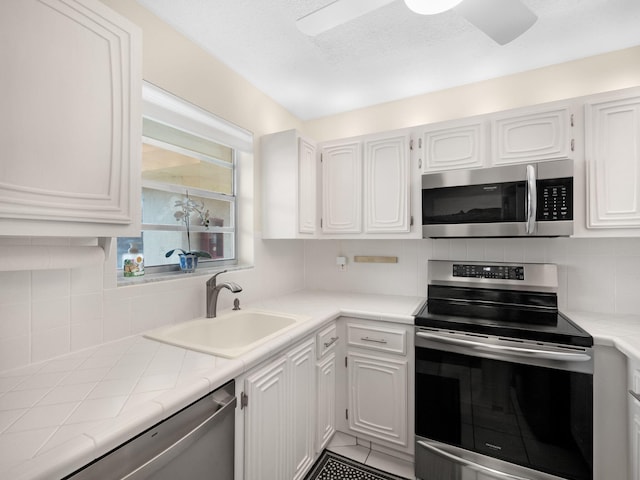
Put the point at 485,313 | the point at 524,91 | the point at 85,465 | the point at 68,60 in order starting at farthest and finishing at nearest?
the point at 524,91
the point at 485,313
the point at 68,60
the point at 85,465

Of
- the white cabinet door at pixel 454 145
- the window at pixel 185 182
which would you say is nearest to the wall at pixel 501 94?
the white cabinet door at pixel 454 145

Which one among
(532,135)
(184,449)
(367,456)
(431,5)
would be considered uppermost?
(431,5)

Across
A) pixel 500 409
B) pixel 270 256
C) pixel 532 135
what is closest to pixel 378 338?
pixel 500 409

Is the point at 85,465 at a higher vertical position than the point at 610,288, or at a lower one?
lower

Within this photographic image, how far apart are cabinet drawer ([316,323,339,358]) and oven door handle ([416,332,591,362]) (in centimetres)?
56

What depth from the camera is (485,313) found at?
71.1 inches

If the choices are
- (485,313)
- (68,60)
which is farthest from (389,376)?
(68,60)

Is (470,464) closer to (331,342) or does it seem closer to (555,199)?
(331,342)

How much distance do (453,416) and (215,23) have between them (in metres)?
2.47

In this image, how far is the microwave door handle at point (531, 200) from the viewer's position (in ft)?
5.55

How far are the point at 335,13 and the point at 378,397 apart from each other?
6.61 ft

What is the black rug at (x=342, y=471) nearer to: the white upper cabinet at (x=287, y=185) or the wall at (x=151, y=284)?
the wall at (x=151, y=284)

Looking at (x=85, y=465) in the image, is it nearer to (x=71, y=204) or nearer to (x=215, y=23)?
(x=71, y=204)

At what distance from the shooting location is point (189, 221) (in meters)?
1.93
